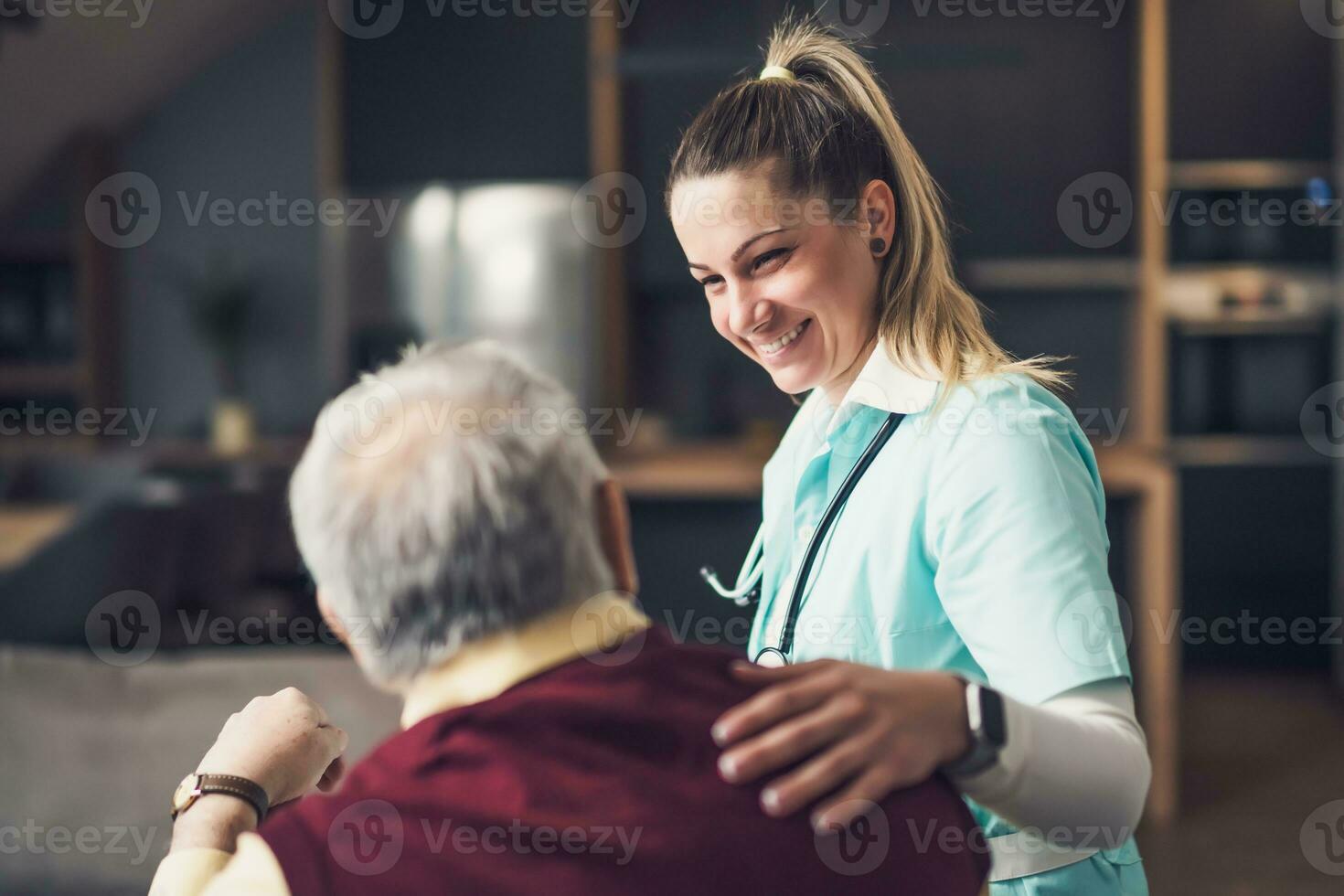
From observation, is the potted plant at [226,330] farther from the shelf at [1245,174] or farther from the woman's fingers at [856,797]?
the woman's fingers at [856,797]

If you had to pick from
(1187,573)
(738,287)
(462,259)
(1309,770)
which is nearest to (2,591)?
(462,259)

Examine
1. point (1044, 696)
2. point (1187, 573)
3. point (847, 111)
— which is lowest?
point (1187, 573)

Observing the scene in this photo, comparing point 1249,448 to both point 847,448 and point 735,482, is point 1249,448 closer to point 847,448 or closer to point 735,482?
point 735,482

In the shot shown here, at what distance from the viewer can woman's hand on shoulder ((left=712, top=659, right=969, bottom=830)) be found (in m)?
0.78

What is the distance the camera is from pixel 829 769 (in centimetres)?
78

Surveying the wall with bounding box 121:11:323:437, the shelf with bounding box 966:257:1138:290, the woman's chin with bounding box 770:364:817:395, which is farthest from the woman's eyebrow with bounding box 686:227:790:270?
the wall with bounding box 121:11:323:437

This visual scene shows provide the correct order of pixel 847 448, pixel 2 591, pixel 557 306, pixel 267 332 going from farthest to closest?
pixel 267 332 → pixel 557 306 → pixel 2 591 → pixel 847 448

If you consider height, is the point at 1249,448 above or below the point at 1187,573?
above

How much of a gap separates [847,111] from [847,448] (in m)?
0.33

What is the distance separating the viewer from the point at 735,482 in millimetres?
3711

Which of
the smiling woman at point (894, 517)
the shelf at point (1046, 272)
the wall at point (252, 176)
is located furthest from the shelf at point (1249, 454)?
the smiling woman at point (894, 517)

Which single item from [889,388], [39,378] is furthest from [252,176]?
[889,388]

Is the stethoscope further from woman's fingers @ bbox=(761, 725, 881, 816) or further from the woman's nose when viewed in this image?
woman's fingers @ bbox=(761, 725, 881, 816)

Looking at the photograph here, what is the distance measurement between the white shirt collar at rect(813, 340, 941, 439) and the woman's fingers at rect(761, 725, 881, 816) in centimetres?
43
